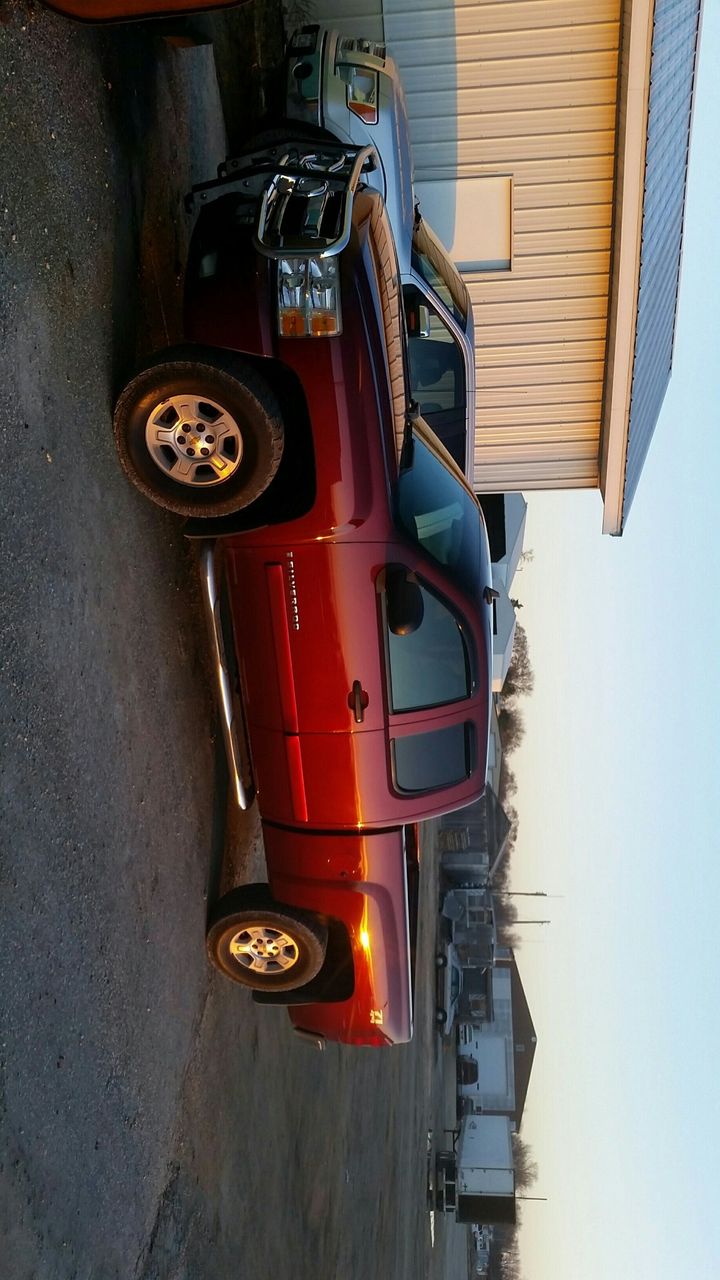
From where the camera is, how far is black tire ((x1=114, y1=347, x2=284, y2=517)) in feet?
14.3

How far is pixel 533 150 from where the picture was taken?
8.54 metres

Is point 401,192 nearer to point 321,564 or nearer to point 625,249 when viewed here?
point 321,564

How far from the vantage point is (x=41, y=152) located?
4012 millimetres

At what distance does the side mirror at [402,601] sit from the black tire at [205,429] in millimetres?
814

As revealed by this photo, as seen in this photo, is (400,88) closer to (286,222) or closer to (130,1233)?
(286,222)

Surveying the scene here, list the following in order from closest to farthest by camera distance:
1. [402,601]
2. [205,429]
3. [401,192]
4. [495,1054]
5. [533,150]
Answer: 1. [205,429]
2. [402,601]
3. [401,192]
4. [533,150]
5. [495,1054]

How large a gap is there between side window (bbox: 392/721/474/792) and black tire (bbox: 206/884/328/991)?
3.25ft

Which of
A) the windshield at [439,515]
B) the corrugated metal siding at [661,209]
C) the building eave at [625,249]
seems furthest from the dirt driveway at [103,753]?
the corrugated metal siding at [661,209]

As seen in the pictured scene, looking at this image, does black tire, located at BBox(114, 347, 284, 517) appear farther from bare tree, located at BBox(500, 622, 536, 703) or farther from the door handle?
bare tree, located at BBox(500, 622, 536, 703)

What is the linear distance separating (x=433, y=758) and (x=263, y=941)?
4.79 feet

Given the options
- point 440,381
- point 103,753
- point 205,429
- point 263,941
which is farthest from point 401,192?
point 263,941

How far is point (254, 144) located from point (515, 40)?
11.4ft

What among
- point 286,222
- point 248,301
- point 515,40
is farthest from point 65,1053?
point 515,40

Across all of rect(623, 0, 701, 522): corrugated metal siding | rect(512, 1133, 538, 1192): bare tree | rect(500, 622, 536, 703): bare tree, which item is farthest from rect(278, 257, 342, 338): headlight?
rect(512, 1133, 538, 1192): bare tree
